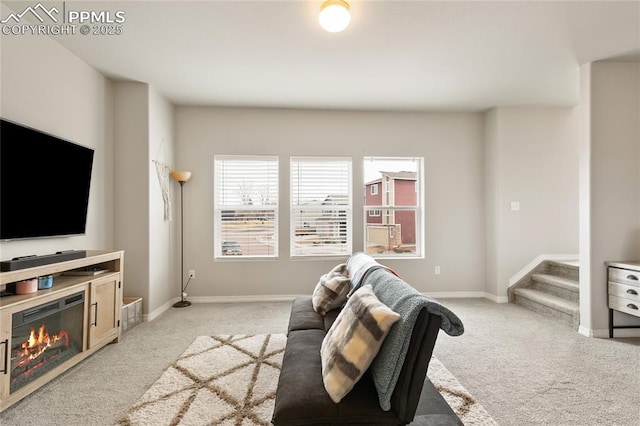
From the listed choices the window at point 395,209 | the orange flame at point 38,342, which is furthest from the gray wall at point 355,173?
the orange flame at point 38,342

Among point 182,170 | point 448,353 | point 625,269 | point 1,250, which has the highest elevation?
point 182,170

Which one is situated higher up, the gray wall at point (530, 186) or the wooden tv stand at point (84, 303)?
the gray wall at point (530, 186)

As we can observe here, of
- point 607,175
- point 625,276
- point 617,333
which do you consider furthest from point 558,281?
point 607,175

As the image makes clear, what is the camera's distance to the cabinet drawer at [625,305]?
10.0 feet

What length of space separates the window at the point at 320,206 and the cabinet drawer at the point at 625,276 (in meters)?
2.94

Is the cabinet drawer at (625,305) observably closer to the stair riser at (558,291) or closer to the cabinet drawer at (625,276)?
the cabinet drawer at (625,276)

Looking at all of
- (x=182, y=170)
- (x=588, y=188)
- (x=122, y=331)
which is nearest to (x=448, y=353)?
(x=588, y=188)

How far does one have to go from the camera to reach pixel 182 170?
4543 mm

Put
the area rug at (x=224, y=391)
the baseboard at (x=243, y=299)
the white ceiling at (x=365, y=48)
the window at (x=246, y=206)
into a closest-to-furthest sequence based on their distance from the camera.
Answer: the area rug at (x=224, y=391) < the white ceiling at (x=365, y=48) < the baseboard at (x=243, y=299) < the window at (x=246, y=206)

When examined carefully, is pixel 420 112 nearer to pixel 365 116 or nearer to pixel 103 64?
pixel 365 116

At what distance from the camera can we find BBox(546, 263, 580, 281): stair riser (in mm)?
4137

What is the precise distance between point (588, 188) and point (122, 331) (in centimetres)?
499

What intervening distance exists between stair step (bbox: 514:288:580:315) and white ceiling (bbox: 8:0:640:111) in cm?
257

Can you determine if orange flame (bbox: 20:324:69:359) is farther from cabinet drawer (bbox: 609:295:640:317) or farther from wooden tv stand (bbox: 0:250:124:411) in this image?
cabinet drawer (bbox: 609:295:640:317)
